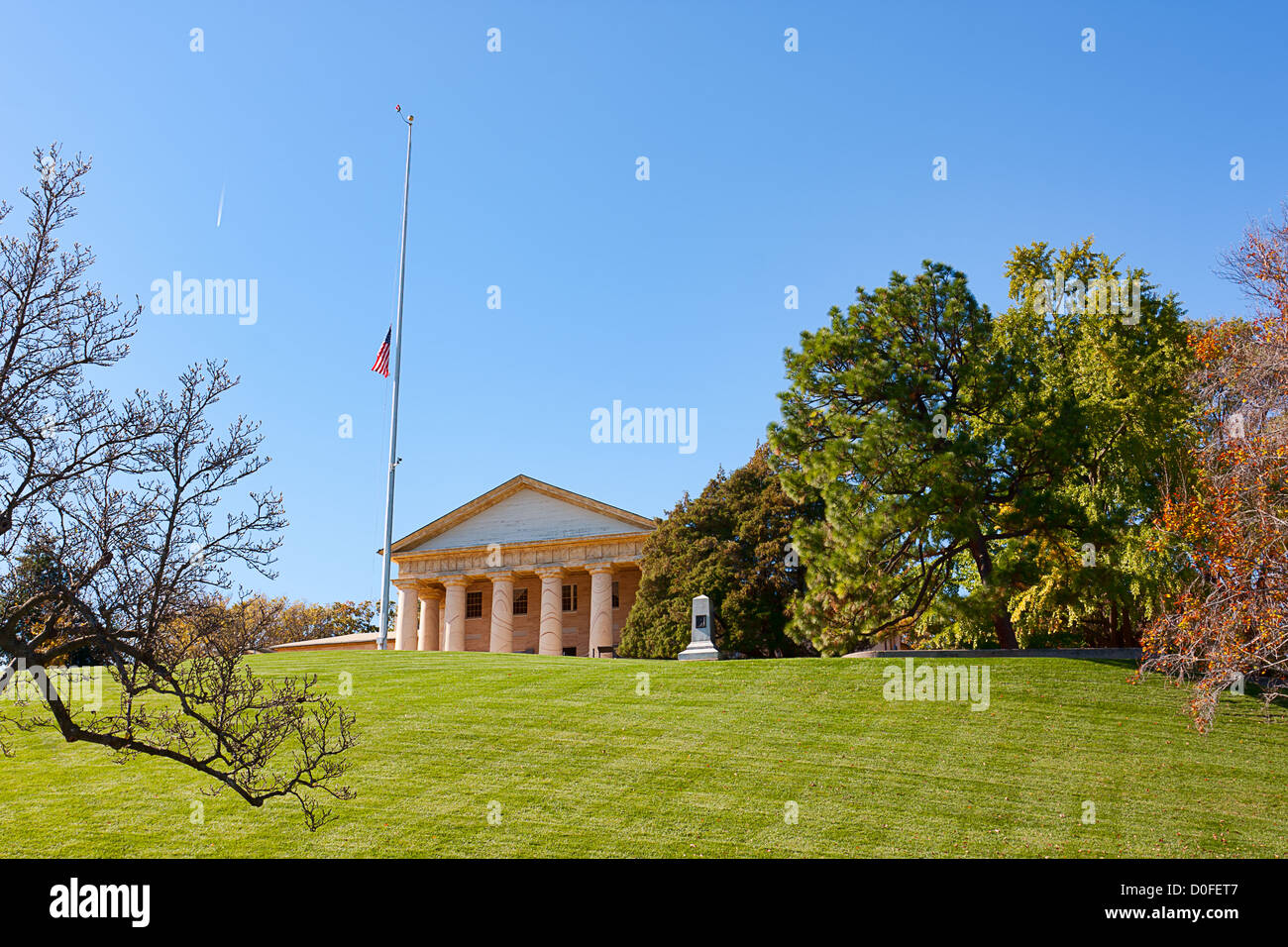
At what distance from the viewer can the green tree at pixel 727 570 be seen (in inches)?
1577

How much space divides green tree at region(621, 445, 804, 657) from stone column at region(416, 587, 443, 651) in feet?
67.3

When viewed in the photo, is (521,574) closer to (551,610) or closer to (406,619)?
(551,610)

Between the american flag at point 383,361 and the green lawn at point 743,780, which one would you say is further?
the american flag at point 383,361

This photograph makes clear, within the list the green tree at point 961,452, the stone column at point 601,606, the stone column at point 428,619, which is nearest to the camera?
the green tree at point 961,452

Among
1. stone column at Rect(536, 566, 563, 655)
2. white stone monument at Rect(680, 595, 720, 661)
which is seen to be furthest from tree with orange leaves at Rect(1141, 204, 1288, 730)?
stone column at Rect(536, 566, 563, 655)

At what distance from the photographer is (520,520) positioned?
58344 millimetres

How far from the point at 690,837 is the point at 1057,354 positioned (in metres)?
24.1

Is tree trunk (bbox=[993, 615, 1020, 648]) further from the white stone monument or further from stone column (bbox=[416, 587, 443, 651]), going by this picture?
stone column (bbox=[416, 587, 443, 651])

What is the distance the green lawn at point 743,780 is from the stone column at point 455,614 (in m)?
33.1

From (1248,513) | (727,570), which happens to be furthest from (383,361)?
(1248,513)

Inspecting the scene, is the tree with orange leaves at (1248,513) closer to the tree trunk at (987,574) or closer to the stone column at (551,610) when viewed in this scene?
the tree trunk at (987,574)

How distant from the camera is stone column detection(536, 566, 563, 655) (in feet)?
183

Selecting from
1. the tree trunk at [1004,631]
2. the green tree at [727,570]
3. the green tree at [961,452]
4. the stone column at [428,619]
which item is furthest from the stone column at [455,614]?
the tree trunk at [1004,631]
